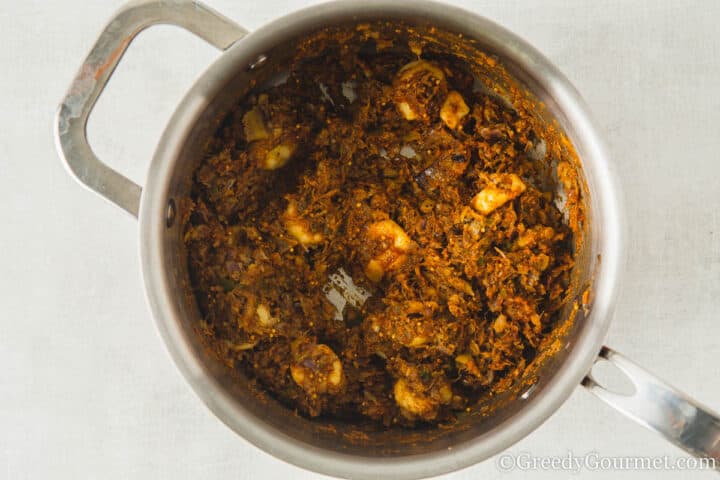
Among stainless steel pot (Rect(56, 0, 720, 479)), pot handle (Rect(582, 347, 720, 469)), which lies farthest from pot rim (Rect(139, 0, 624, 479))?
pot handle (Rect(582, 347, 720, 469))

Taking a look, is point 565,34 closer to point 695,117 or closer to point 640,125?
point 640,125

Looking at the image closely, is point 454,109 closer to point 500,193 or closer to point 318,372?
point 500,193

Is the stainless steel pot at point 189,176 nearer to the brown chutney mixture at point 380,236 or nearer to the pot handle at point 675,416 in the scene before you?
the pot handle at point 675,416

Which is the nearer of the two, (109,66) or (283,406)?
(109,66)

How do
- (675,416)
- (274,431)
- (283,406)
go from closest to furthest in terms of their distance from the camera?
(675,416), (274,431), (283,406)

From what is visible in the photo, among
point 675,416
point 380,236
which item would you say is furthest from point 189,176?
point 675,416

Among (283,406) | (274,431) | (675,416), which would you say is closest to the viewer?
(675,416)

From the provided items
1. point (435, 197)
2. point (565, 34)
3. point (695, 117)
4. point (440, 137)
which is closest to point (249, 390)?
point (435, 197)
